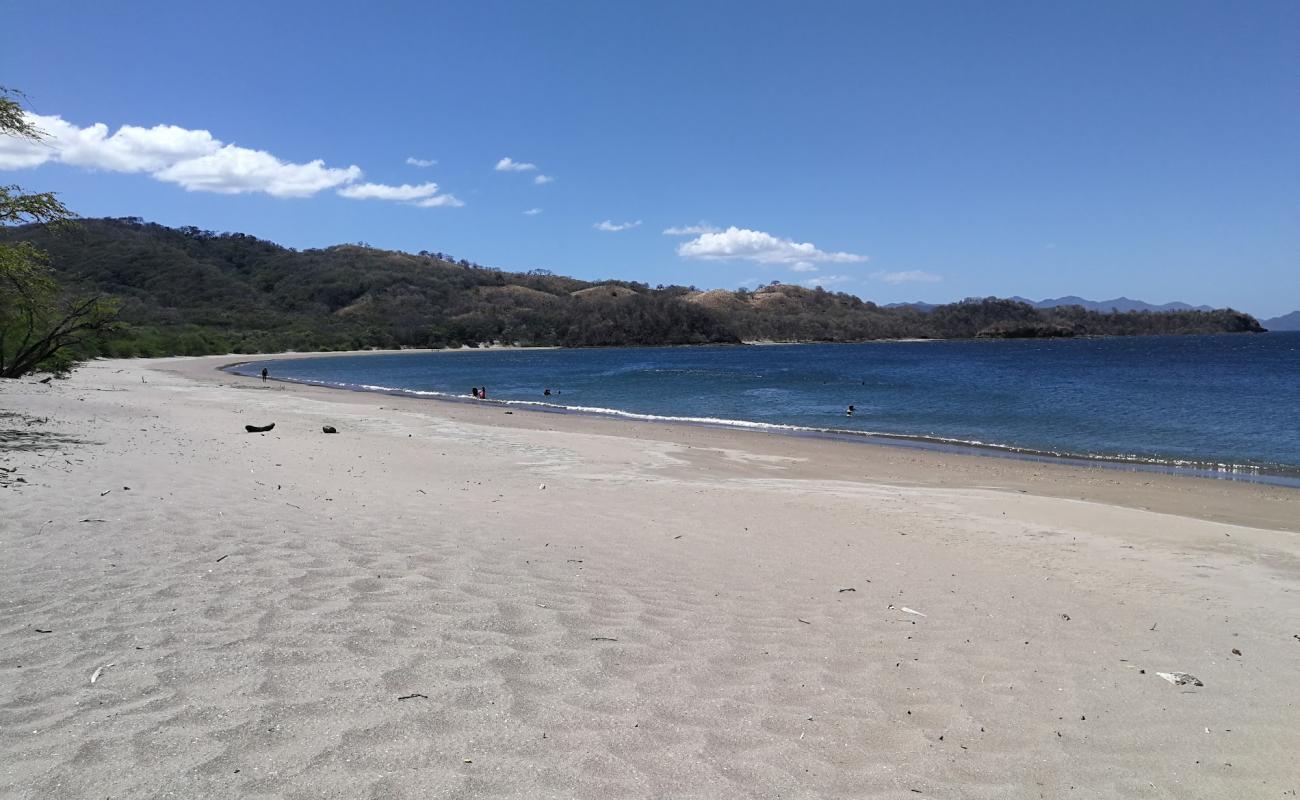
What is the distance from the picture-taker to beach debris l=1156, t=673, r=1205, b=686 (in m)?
4.75

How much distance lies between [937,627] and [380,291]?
176 meters

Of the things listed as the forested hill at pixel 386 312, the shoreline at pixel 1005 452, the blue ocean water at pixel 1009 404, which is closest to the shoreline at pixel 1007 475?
the shoreline at pixel 1005 452

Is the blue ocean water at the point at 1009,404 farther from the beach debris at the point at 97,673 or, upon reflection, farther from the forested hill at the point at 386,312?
the forested hill at the point at 386,312

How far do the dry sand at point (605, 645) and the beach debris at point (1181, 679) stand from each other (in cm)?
7

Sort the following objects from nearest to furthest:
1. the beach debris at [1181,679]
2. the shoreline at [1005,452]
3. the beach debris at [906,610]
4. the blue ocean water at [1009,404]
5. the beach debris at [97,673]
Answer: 1. the beach debris at [97,673]
2. the beach debris at [1181,679]
3. the beach debris at [906,610]
4. the shoreline at [1005,452]
5. the blue ocean water at [1009,404]

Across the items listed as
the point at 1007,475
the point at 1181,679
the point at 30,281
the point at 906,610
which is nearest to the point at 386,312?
the point at 30,281

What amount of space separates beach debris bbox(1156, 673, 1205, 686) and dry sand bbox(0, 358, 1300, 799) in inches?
2.9

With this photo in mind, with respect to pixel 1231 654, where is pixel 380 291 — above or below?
above

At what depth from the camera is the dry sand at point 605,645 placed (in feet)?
10.8

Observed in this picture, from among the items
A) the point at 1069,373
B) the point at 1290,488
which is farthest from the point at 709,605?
the point at 1069,373

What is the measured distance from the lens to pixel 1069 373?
199 ft

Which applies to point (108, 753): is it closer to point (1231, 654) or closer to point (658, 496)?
point (1231, 654)

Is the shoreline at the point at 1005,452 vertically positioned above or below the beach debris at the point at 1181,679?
below

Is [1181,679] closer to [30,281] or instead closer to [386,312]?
[30,281]
